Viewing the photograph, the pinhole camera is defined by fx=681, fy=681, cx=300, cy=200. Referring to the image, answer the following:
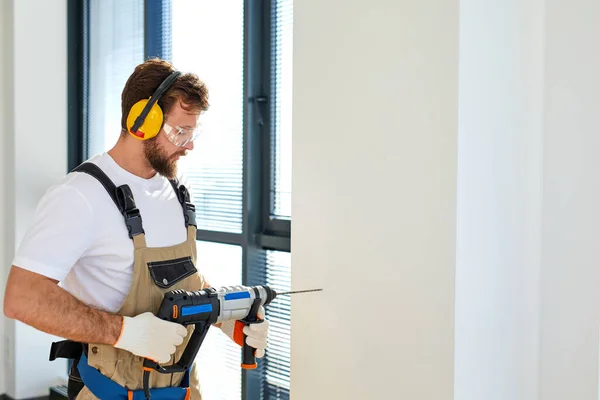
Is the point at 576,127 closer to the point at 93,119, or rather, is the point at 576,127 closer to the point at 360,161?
the point at 360,161

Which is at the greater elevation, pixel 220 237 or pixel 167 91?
pixel 167 91

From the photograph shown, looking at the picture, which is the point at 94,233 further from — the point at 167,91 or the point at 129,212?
the point at 167,91

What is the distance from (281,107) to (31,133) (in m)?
1.79

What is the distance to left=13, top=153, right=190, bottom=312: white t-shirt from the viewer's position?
1.81 m

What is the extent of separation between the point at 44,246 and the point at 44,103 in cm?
230

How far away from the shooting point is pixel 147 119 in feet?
6.39

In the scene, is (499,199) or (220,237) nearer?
(499,199)

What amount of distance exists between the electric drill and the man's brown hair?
540mm

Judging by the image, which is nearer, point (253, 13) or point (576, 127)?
point (576, 127)

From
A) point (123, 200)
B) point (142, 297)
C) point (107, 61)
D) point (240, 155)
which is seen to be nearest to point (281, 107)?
point (240, 155)

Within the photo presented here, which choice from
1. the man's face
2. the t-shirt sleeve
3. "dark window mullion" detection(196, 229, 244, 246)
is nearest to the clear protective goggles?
the man's face

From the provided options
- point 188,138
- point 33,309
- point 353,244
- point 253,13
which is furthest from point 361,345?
point 253,13

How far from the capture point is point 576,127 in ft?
6.28

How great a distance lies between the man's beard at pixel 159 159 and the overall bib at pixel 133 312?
0.13 m
